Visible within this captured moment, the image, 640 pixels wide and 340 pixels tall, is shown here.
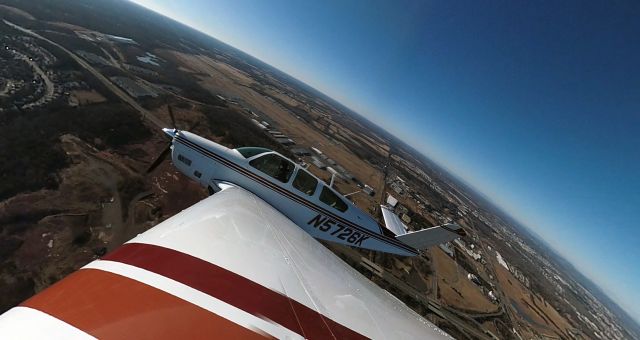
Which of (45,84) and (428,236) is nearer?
(428,236)

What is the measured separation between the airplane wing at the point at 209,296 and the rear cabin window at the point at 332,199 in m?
4.90

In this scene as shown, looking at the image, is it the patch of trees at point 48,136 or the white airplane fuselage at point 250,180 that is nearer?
the white airplane fuselage at point 250,180

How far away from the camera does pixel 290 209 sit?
9766 mm

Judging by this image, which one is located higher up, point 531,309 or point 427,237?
point 427,237

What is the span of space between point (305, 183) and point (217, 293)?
6.95 meters

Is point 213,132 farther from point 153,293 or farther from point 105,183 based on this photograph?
point 153,293

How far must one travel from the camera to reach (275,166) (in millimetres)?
9727

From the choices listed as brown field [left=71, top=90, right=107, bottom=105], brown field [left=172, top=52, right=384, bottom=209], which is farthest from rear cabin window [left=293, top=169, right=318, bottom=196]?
brown field [left=71, top=90, right=107, bottom=105]

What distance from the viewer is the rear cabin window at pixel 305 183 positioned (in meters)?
9.73

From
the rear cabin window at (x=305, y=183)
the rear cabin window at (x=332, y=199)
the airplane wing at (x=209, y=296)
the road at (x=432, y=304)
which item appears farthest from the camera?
the road at (x=432, y=304)

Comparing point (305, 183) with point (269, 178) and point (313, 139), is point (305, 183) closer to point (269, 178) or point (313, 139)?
point (269, 178)

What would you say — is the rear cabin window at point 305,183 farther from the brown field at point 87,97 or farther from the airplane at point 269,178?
the brown field at point 87,97

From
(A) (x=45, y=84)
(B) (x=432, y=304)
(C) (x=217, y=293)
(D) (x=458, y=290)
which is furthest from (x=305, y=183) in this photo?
(A) (x=45, y=84)

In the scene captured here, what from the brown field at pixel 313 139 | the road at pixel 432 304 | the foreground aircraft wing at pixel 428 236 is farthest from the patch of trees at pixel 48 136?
the brown field at pixel 313 139
